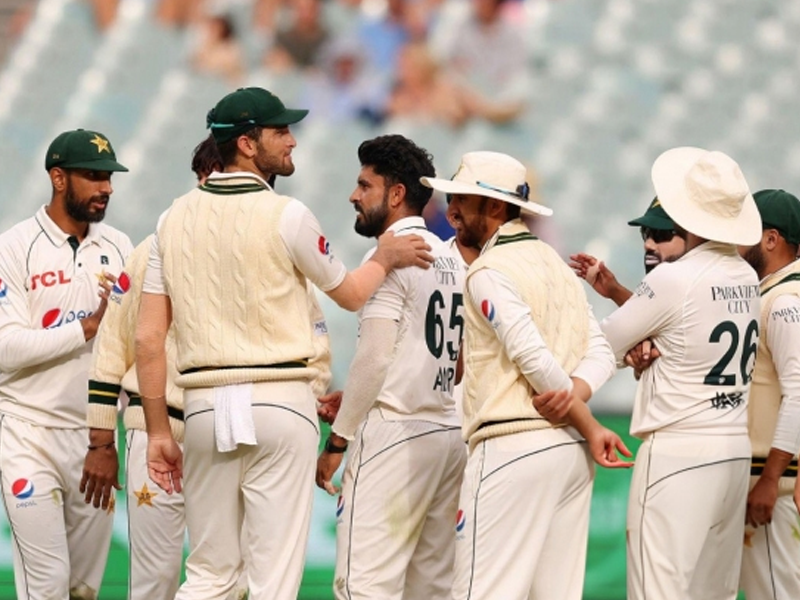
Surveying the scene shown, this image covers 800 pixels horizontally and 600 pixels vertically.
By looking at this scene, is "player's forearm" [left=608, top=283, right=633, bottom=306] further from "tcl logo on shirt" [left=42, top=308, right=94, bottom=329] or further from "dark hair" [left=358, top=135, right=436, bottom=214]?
"tcl logo on shirt" [left=42, top=308, right=94, bottom=329]

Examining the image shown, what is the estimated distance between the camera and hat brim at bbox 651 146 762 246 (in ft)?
15.9

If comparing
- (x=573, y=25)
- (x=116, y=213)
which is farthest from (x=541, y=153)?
(x=116, y=213)

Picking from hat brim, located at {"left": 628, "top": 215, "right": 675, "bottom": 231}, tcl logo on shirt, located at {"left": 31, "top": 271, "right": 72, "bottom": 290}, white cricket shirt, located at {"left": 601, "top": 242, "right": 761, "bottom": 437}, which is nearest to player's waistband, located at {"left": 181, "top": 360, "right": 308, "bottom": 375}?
white cricket shirt, located at {"left": 601, "top": 242, "right": 761, "bottom": 437}

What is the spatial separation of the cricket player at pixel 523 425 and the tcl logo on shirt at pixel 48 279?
1.48 m

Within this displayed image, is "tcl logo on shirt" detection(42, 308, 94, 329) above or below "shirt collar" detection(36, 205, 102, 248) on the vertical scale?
below

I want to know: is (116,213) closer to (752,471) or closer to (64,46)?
(64,46)

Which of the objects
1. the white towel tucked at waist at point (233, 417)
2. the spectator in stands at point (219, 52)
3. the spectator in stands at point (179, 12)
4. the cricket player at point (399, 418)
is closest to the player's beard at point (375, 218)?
the cricket player at point (399, 418)

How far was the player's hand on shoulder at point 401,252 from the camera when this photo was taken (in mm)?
4785

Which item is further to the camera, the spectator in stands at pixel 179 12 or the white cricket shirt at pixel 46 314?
the spectator in stands at pixel 179 12

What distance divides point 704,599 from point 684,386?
64cm

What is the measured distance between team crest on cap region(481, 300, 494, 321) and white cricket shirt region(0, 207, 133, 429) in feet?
4.89

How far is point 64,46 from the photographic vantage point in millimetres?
6988

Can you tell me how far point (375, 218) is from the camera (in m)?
5.19

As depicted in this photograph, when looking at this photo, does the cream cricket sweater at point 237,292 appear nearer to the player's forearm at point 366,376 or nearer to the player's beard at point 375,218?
the player's forearm at point 366,376
